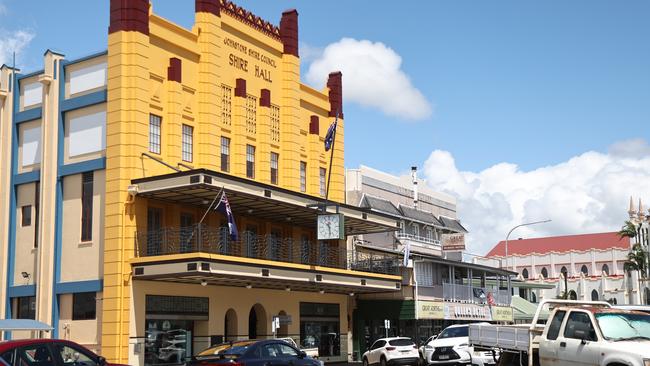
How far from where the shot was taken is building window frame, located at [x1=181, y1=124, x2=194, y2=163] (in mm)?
36469

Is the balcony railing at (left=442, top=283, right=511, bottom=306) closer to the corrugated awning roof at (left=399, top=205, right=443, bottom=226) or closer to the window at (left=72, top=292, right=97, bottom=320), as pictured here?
the corrugated awning roof at (left=399, top=205, right=443, bottom=226)

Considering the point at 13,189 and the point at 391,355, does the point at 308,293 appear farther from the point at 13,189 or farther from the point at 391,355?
the point at 13,189

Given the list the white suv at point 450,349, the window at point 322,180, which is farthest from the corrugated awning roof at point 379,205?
the white suv at point 450,349

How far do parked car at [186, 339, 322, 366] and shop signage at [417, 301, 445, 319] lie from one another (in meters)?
26.1

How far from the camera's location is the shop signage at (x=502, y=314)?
5728 cm

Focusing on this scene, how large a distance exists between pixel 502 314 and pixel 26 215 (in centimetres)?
3348

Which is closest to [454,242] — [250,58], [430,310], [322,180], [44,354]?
[430,310]

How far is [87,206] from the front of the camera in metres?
34.8

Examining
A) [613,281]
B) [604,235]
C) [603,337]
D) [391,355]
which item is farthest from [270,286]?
[604,235]

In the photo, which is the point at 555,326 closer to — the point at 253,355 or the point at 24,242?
the point at 253,355

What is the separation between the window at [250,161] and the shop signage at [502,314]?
23.3 metres

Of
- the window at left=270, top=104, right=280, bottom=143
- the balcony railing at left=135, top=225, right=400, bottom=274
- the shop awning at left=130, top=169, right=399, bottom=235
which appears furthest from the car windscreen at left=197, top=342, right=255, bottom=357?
the window at left=270, top=104, right=280, bottom=143

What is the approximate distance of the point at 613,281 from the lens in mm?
105500

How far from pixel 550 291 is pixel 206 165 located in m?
82.6
